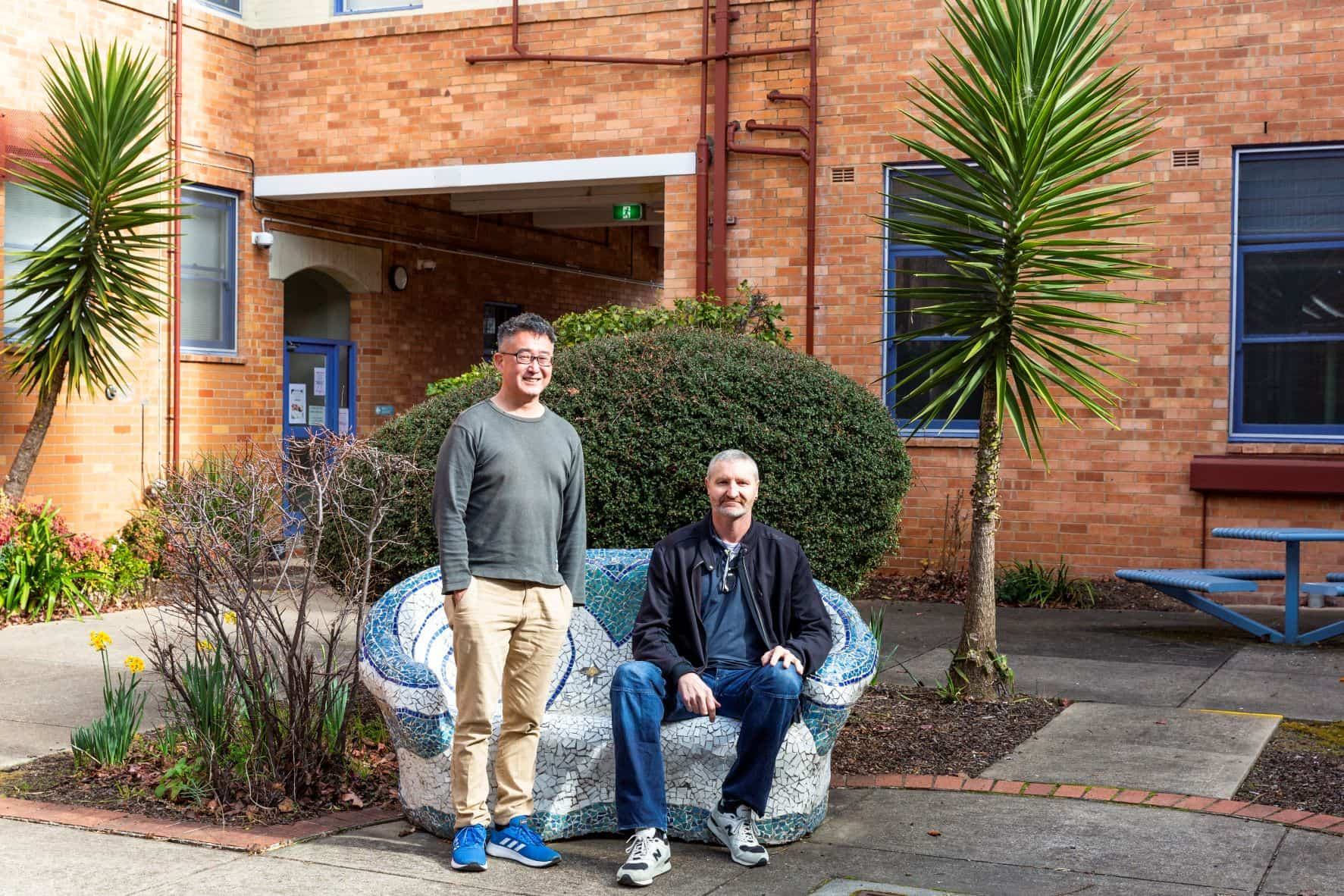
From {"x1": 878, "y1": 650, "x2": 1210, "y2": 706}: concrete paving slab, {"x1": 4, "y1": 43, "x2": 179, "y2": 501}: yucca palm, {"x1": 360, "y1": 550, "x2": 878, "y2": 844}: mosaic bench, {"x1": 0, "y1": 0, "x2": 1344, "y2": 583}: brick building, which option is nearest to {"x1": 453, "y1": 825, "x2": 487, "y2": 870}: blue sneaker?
{"x1": 360, "y1": 550, "x2": 878, "y2": 844}: mosaic bench

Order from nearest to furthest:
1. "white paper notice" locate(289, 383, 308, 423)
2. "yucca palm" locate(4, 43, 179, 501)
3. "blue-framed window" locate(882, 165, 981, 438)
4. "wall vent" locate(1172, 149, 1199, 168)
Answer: "wall vent" locate(1172, 149, 1199, 168) → "yucca palm" locate(4, 43, 179, 501) → "blue-framed window" locate(882, 165, 981, 438) → "white paper notice" locate(289, 383, 308, 423)

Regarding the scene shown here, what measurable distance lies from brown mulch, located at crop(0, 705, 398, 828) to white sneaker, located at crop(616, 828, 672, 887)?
1.35 metres

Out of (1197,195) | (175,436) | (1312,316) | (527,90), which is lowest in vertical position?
(175,436)

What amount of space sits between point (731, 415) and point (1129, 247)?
7.16 ft

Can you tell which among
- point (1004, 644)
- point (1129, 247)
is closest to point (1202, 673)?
point (1004, 644)

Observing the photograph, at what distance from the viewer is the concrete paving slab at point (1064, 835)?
4.59 meters

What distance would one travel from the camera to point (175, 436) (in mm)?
12898

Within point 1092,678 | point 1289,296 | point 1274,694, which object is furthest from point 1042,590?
point 1274,694

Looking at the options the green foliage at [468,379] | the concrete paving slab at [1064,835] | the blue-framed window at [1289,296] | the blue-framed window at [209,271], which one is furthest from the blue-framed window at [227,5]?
the concrete paving slab at [1064,835]

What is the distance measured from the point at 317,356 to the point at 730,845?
11.2 metres

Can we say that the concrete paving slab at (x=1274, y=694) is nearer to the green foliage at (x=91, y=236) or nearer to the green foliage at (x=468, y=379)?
the green foliage at (x=468, y=379)

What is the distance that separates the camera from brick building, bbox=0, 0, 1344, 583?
1074 centimetres

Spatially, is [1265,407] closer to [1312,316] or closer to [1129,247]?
[1312,316]

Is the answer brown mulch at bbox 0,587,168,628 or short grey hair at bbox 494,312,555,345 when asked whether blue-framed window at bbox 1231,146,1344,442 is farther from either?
brown mulch at bbox 0,587,168,628
